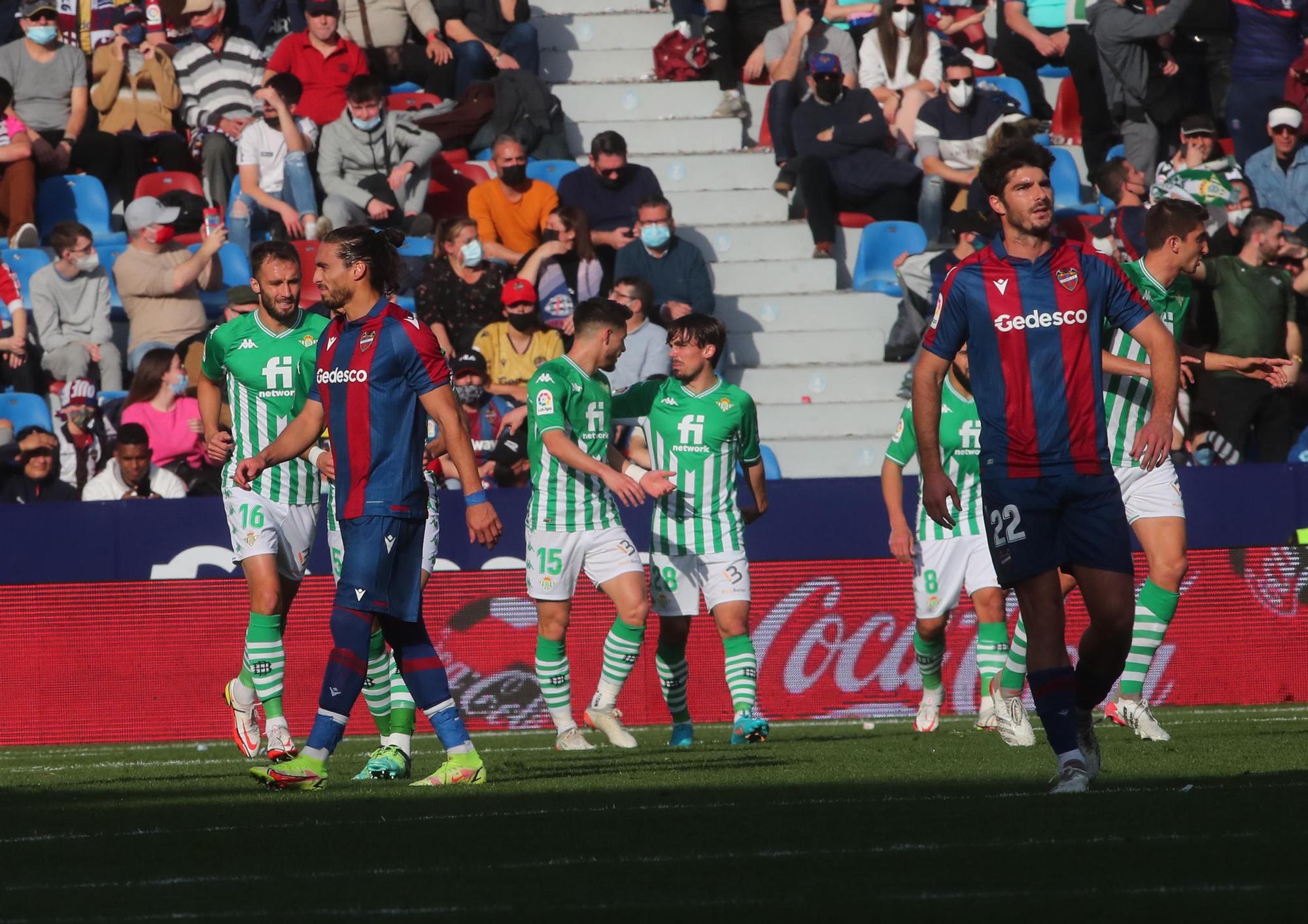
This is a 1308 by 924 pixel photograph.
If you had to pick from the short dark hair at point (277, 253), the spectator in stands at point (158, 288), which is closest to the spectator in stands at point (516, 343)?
the spectator in stands at point (158, 288)

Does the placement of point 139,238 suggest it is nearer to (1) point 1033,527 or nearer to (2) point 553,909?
(1) point 1033,527

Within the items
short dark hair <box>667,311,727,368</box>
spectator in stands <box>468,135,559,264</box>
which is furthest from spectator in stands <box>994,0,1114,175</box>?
short dark hair <box>667,311,727,368</box>

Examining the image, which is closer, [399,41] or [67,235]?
[67,235]

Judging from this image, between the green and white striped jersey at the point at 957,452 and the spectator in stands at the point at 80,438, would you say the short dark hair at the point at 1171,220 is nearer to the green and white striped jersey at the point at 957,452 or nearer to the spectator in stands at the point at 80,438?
the green and white striped jersey at the point at 957,452

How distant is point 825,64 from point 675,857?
1298 centimetres

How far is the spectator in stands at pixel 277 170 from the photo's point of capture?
1705 centimetres

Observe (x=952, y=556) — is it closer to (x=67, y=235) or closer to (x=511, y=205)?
(x=511, y=205)

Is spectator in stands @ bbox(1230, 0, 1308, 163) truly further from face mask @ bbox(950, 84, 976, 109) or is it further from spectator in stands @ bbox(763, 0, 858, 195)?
spectator in stands @ bbox(763, 0, 858, 195)

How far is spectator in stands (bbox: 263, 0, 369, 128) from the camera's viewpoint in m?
17.9

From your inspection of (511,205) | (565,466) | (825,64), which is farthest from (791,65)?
(565,466)

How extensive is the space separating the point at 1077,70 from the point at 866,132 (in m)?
2.48

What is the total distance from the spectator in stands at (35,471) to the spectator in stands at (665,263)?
4.75m

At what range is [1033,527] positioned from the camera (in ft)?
21.9

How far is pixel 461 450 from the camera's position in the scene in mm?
7488
